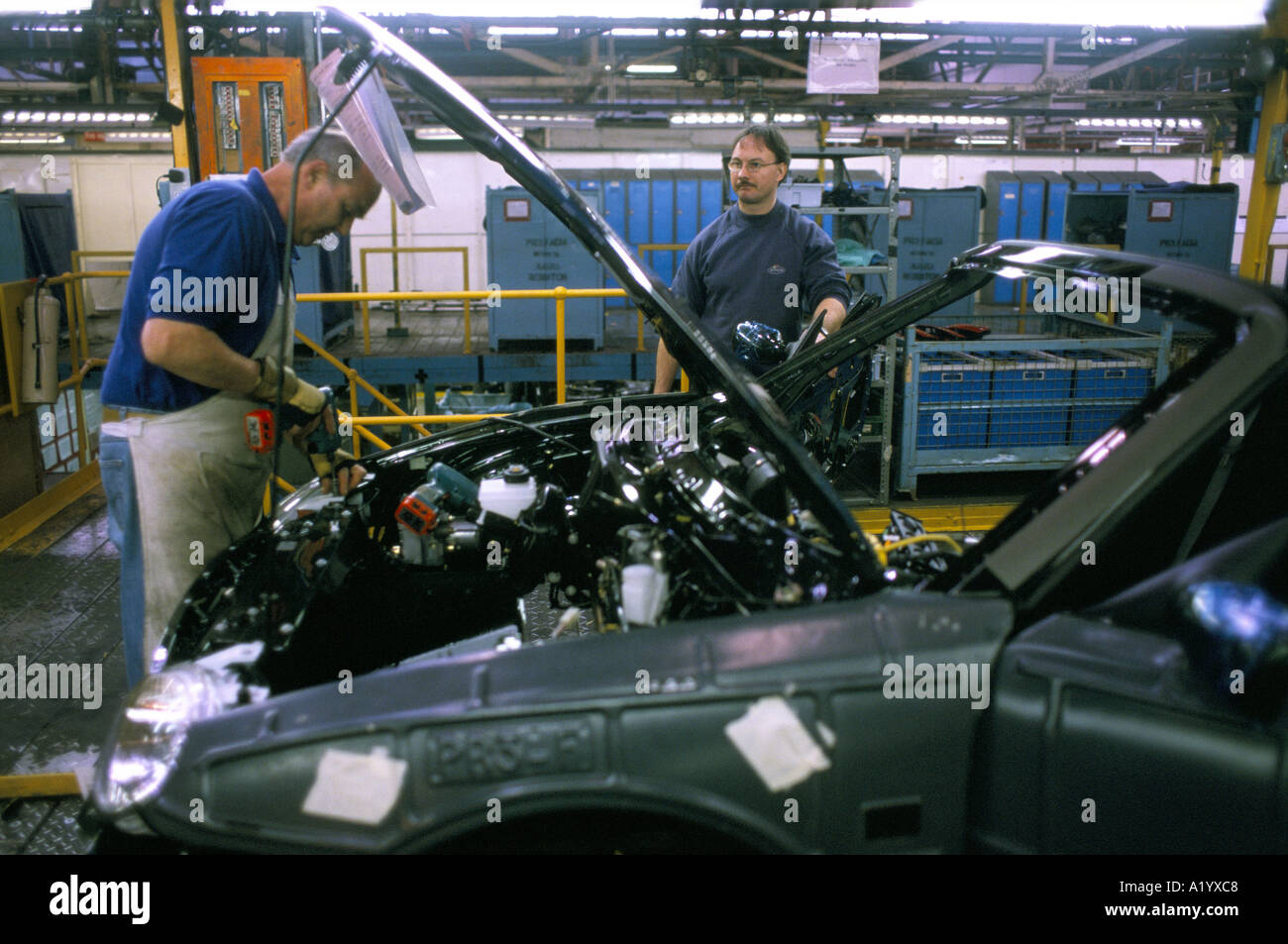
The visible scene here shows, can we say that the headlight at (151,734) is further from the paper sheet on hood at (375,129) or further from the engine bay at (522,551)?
the paper sheet on hood at (375,129)

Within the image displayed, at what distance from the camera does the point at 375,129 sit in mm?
2395

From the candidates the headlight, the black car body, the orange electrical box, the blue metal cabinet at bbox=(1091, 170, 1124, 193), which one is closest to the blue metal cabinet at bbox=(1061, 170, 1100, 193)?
the blue metal cabinet at bbox=(1091, 170, 1124, 193)

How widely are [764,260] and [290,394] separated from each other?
2.27 meters

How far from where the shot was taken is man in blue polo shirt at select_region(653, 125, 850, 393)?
4.00 m

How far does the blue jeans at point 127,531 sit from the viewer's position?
2.56 meters

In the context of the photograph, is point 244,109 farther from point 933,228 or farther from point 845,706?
point 933,228

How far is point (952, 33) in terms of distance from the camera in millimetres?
10555

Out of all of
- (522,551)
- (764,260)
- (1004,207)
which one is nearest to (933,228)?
(1004,207)

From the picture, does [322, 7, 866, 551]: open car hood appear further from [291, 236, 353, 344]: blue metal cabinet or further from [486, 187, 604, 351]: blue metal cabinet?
[486, 187, 604, 351]: blue metal cabinet

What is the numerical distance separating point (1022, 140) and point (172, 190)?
15233 mm

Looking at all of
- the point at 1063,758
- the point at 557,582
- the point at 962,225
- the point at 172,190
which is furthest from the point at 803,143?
the point at 1063,758
